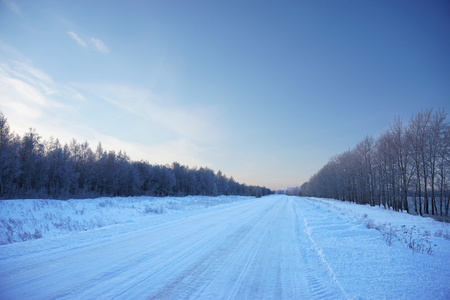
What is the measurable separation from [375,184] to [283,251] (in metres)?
38.9

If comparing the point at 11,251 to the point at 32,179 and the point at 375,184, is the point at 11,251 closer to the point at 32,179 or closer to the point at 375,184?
the point at 32,179

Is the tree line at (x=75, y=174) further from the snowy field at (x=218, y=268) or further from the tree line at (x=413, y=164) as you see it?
the tree line at (x=413, y=164)

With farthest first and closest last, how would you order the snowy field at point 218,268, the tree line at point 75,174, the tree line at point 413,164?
the tree line at point 75,174
the tree line at point 413,164
the snowy field at point 218,268

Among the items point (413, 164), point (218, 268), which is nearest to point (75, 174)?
point (218, 268)

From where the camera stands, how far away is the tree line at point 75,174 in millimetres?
25844

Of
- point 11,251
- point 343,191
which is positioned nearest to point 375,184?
point 343,191

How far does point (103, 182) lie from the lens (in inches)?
1837

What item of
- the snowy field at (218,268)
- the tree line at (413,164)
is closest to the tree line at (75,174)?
the snowy field at (218,268)

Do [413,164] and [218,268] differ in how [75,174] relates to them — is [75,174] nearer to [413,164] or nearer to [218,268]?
[218,268]

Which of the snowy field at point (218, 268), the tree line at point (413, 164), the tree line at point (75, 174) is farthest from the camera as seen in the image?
the tree line at point (75, 174)

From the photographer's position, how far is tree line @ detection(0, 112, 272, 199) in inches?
1017

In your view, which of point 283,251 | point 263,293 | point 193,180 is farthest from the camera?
point 193,180

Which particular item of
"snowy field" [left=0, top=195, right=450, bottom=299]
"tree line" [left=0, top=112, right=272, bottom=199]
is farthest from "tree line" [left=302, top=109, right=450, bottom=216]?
"tree line" [left=0, top=112, right=272, bottom=199]

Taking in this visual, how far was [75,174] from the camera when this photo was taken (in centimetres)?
3828
